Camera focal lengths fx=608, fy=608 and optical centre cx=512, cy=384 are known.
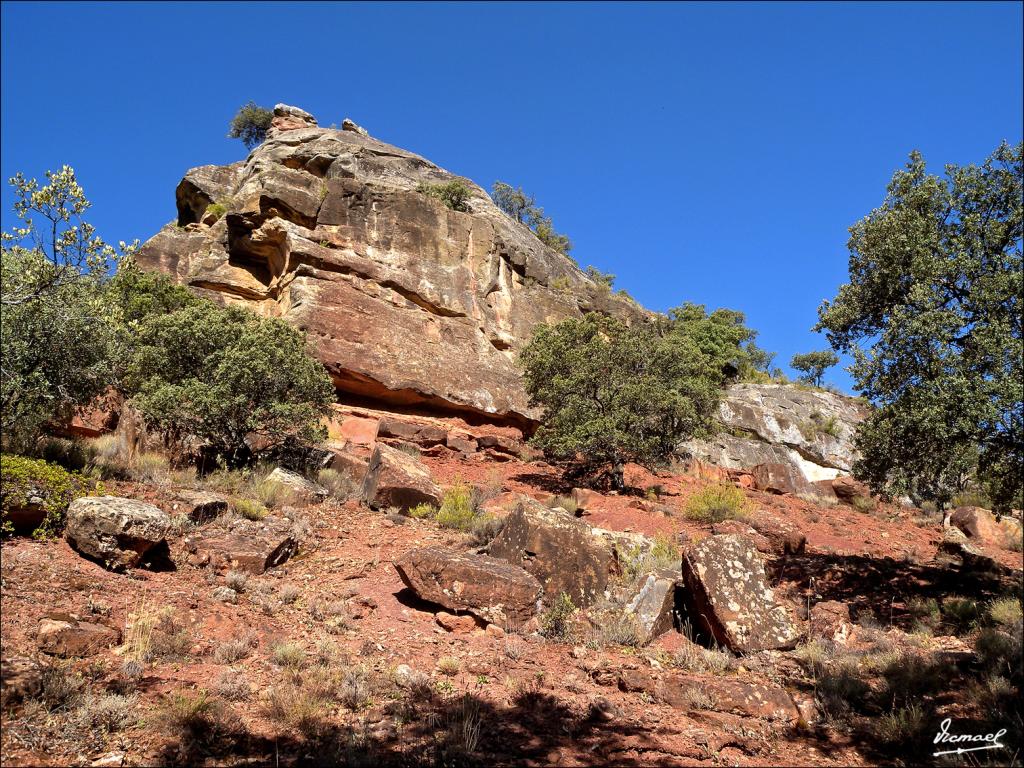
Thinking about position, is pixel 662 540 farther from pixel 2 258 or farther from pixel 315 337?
pixel 315 337

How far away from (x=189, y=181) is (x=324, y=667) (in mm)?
31622

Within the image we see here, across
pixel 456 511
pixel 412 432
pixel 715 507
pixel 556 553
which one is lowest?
pixel 556 553

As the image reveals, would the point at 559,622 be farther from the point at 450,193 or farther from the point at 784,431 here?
the point at 784,431

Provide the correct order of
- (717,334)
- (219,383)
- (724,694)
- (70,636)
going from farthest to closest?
(717,334) < (219,383) < (724,694) < (70,636)

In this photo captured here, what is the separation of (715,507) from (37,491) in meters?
13.7

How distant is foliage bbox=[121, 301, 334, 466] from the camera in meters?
13.9

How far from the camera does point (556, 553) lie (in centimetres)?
966

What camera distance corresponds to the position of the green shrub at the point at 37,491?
7.95 metres

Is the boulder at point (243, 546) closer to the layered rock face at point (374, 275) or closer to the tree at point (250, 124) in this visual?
the layered rock face at point (374, 275)

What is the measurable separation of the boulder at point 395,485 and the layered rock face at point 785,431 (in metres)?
16.1

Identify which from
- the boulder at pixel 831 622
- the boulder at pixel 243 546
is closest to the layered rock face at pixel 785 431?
the boulder at pixel 831 622

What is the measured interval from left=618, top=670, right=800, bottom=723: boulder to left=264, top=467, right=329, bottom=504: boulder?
8.34 metres

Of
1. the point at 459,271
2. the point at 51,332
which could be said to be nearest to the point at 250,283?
the point at 459,271

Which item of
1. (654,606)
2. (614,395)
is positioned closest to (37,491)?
(654,606)
